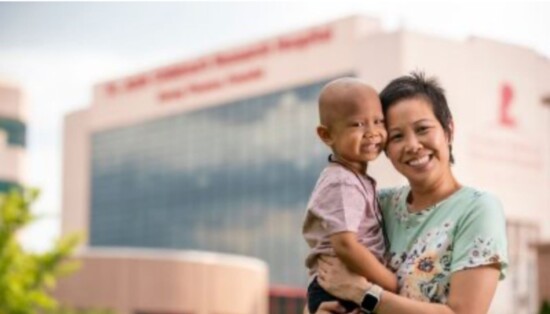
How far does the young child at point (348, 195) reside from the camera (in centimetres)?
438

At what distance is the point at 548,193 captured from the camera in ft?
280

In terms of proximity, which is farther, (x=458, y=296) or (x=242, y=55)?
(x=242, y=55)

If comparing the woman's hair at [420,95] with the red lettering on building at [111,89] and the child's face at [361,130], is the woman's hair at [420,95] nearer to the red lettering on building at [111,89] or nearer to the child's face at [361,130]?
the child's face at [361,130]

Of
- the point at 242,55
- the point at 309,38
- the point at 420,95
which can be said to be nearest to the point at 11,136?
the point at 242,55

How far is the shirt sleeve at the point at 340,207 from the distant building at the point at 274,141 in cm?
6587

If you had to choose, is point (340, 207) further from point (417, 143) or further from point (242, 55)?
point (242, 55)

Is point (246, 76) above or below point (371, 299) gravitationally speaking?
above

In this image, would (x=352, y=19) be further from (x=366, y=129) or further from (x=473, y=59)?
(x=366, y=129)

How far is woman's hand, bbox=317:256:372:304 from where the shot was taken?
436 cm

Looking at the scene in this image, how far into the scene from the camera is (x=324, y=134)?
4.55 m

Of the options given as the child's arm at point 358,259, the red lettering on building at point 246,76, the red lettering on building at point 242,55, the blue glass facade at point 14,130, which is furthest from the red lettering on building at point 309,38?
the child's arm at point 358,259

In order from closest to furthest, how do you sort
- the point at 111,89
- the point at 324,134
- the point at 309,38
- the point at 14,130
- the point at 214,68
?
1. the point at 324,134
2. the point at 309,38
3. the point at 214,68
4. the point at 111,89
5. the point at 14,130

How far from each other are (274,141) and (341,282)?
7893 cm

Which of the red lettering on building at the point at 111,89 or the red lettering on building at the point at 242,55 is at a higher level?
the red lettering on building at the point at 242,55
